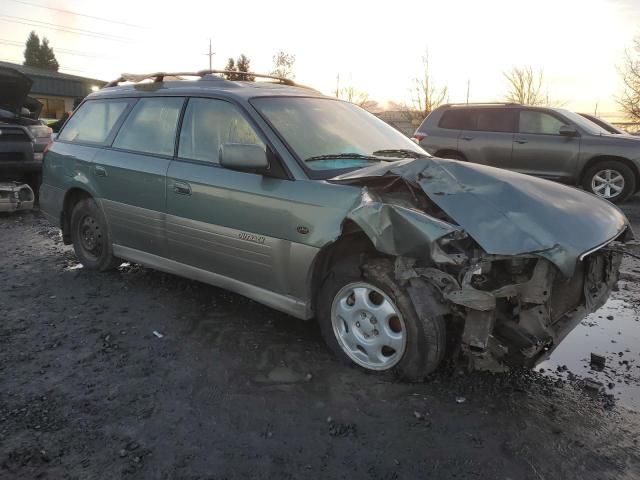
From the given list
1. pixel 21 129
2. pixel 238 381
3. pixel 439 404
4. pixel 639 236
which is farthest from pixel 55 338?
pixel 639 236

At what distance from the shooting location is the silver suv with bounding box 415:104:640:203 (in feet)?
30.9

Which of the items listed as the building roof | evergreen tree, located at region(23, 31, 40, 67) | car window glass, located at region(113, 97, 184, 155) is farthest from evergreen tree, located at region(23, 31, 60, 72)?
car window glass, located at region(113, 97, 184, 155)

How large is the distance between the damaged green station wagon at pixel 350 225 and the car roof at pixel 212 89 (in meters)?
0.02

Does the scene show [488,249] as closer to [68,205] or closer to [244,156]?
[244,156]

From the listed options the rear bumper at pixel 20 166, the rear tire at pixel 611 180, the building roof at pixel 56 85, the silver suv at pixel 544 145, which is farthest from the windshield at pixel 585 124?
the building roof at pixel 56 85

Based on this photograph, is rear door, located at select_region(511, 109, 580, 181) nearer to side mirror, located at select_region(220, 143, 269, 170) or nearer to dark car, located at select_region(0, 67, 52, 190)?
side mirror, located at select_region(220, 143, 269, 170)

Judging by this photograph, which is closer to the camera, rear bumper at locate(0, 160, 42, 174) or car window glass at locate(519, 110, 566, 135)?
rear bumper at locate(0, 160, 42, 174)

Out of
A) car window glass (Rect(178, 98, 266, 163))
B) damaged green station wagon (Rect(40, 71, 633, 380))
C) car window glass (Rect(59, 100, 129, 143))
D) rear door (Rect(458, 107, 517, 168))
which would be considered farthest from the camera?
rear door (Rect(458, 107, 517, 168))

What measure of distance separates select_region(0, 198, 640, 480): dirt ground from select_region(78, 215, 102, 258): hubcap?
3.41 feet

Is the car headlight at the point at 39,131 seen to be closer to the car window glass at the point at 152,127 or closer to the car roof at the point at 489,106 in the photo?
the car window glass at the point at 152,127

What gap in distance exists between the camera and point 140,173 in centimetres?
424

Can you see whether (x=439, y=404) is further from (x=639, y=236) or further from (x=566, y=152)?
(x=566, y=152)

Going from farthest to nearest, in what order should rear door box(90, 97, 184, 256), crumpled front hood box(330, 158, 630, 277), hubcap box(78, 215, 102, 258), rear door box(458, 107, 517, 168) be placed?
rear door box(458, 107, 517, 168)
hubcap box(78, 215, 102, 258)
rear door box(90, 97, 184, 256)
crumpled front hood box(330, 158, 630, 277)

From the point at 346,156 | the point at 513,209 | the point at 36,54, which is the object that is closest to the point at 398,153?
the point at 346,156
